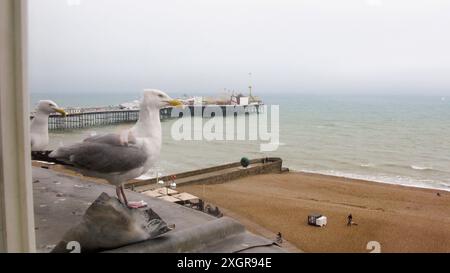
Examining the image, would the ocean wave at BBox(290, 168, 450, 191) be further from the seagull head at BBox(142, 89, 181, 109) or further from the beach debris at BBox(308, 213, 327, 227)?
the seagull head at BBox(142, 89, 181, 109)

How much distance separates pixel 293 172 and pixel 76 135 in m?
7.08

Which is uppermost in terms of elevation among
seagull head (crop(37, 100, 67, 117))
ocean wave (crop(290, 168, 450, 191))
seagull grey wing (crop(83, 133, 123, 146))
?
seagull head (crop(37, 100, 67, 117))

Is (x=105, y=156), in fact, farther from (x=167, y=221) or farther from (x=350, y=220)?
(x=350, y=220)

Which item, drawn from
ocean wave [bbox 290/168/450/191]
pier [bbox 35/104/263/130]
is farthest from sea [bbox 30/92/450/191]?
pier [bbox 35/104/263/130]

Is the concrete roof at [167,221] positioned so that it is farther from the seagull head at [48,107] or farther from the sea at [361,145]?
the sea at [361,145]

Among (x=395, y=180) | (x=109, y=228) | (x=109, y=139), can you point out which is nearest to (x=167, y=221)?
(x=109, y=228)

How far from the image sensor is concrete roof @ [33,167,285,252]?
1306 mm

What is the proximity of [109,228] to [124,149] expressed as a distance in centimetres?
28

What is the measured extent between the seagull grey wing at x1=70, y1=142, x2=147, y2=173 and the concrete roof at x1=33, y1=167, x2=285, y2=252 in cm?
24

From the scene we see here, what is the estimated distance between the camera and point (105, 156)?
53.7 inches

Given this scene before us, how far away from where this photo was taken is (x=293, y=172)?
831 cm

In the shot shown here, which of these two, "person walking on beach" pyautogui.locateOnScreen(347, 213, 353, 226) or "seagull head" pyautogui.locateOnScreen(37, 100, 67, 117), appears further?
"person walking on beach" pyautogui.locateOnScreen(347, 213, 353, 226)
